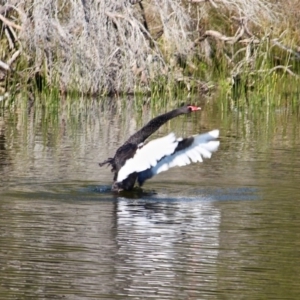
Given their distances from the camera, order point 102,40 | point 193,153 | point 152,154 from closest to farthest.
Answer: point 152,154 → point 193,153 → point 102,40

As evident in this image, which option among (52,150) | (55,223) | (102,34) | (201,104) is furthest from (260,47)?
(55,223)

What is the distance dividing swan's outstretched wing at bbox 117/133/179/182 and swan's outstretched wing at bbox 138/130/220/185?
1.25 feet

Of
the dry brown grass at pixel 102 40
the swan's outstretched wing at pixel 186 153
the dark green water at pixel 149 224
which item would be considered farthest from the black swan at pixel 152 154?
the dry brown grass at pixel 102 40

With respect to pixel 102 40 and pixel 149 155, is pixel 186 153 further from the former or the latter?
pixel 102 40

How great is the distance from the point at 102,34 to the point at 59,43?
83cm

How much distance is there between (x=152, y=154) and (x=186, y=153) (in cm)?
64

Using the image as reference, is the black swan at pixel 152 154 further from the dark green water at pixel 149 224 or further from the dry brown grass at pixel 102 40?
the dry brown grass at pixel 102 40

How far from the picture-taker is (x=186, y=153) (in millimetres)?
10641

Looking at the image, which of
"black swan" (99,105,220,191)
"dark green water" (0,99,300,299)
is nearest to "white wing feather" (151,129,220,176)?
"black swan" (99,105,220,191)

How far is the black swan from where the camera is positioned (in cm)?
1009

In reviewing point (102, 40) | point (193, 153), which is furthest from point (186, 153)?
point (102, 40)

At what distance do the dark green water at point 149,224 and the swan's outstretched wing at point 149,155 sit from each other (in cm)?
26

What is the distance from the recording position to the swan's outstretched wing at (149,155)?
395 inches

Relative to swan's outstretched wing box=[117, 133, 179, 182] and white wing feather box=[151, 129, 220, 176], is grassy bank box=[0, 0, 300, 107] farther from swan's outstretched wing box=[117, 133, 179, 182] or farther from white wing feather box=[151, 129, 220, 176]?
swan's outstretched wing box=[117, 133, 179, 182]
